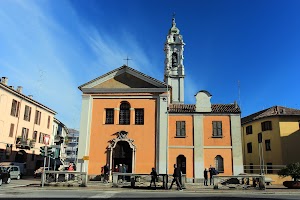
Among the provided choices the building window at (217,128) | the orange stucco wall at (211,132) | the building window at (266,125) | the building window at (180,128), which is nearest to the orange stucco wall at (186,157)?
the building window at (180,128)

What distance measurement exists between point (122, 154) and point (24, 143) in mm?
15663

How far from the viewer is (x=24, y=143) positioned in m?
35.7

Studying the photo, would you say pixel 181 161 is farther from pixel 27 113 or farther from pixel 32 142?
pixel 27 113

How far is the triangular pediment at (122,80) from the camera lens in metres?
28.7

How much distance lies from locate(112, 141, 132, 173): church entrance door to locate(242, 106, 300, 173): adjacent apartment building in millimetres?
15278

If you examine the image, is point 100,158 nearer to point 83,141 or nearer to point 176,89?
point 83,141

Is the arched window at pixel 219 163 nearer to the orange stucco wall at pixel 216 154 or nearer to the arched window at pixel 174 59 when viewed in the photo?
the orange stucco wall at pixel 216 154

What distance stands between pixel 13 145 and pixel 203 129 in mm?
23284

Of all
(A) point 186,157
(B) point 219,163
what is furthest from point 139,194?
(B) point 219,163

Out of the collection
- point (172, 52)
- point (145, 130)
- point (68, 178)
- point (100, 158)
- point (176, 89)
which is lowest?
point (68, 178)

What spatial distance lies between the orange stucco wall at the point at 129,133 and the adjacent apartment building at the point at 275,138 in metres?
13.9

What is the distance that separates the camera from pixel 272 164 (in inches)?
1396

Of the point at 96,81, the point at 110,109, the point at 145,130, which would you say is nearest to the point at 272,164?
the point at 145,130

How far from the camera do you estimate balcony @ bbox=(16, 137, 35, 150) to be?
35281 millimetres
